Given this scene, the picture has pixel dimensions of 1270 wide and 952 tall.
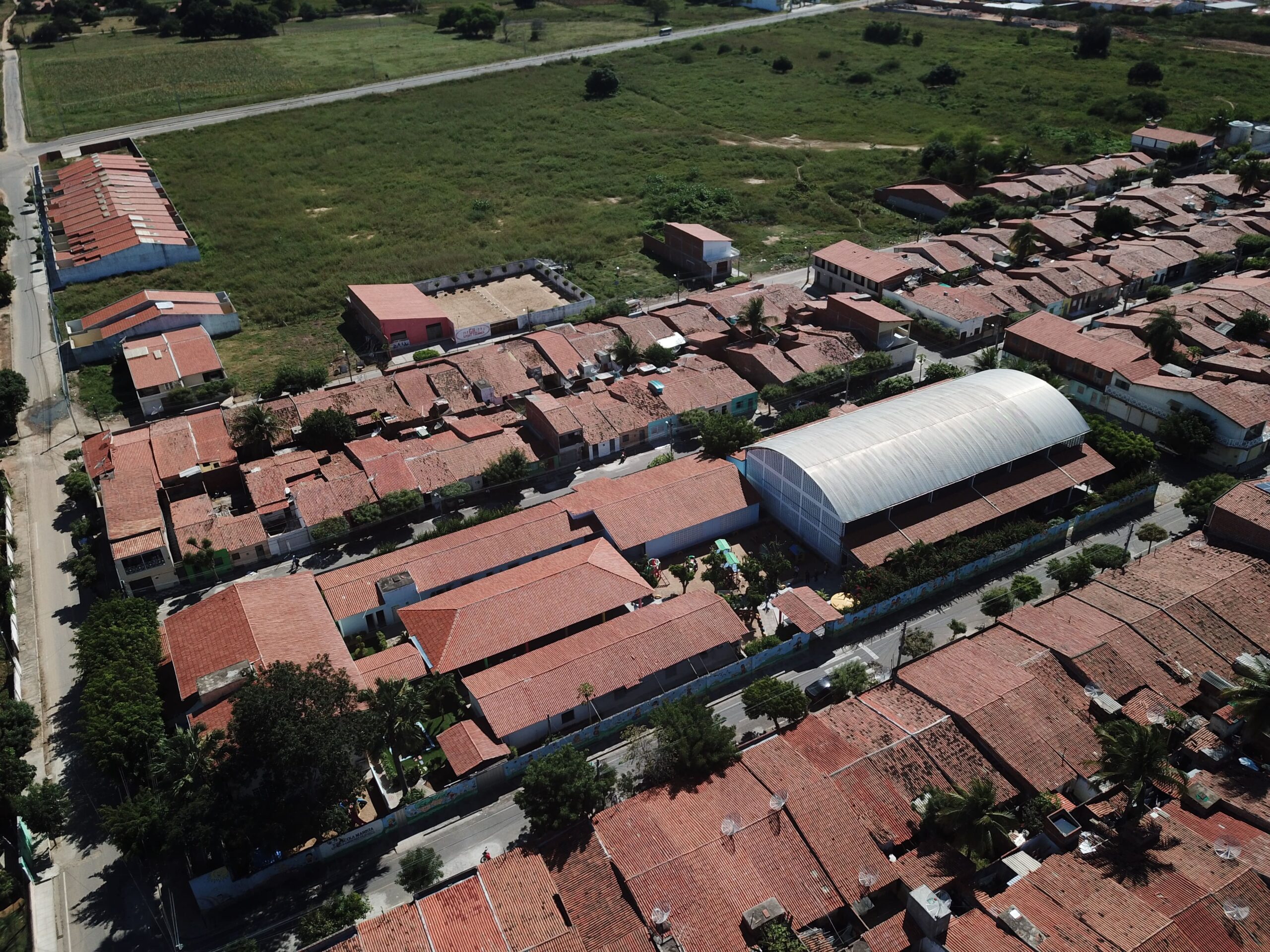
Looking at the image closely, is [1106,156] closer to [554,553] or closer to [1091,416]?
[1091,416]

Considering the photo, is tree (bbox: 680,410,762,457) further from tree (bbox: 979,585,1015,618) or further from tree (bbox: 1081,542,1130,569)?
tree (bbox: 1081,542,1130,569)

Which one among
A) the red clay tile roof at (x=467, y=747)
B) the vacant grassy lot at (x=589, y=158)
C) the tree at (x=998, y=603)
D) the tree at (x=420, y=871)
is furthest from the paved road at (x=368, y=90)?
the tree at (x=998, y=603)

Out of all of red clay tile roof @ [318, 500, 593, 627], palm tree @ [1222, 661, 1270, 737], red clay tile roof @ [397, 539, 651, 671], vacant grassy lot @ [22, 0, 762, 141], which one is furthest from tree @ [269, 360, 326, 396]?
vacant grassy lot @ [22, 0, 762, 141]

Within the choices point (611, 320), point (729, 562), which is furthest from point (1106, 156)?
point (729, 562)

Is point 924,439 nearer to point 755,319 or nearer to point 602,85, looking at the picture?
point 755,319

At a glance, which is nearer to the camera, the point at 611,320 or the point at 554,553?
the point at 554,553

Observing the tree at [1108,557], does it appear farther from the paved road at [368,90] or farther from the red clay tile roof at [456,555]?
the paved road at [368,90]
